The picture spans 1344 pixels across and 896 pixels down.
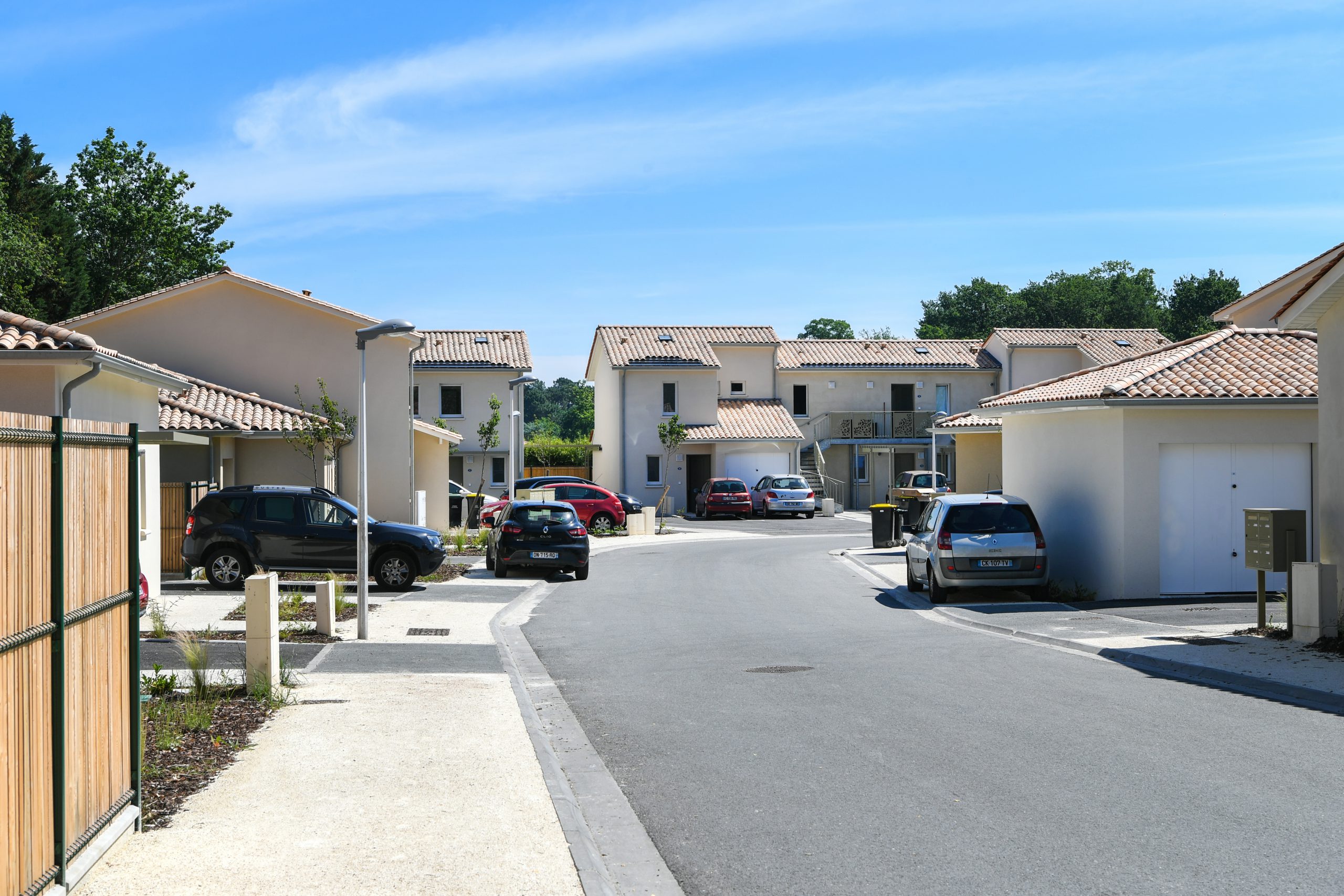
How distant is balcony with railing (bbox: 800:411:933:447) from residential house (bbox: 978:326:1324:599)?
37.1 meters

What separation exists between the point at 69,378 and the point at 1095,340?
5571 centimetres

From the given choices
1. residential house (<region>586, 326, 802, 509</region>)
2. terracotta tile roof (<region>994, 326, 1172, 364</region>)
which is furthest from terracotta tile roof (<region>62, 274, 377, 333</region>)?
terracotta tile roof (<region>994, 326, 1172, 364</region>)

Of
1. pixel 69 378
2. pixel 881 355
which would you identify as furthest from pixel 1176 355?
pixel 881 355

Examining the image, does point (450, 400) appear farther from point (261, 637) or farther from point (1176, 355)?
point (261, 637)

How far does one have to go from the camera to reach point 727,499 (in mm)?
49375

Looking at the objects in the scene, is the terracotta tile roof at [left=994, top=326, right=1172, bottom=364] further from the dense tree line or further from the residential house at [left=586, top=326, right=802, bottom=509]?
the dense tree line

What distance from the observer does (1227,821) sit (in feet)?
22.4

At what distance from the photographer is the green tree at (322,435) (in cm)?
2783

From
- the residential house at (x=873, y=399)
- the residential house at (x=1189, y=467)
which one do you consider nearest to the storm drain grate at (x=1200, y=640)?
the residential house at (x=1189, y=467)

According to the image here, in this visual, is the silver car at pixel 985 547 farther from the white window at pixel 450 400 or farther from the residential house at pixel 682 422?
the white window at pixel 450 400

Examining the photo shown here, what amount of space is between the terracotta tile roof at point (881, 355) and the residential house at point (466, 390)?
1442 cm

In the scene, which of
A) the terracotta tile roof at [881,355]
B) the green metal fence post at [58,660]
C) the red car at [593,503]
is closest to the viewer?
the green metal fence post at [58,660]

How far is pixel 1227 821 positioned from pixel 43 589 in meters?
6.22

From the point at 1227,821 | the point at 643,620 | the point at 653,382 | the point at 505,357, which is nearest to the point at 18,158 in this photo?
the point at 505,357
